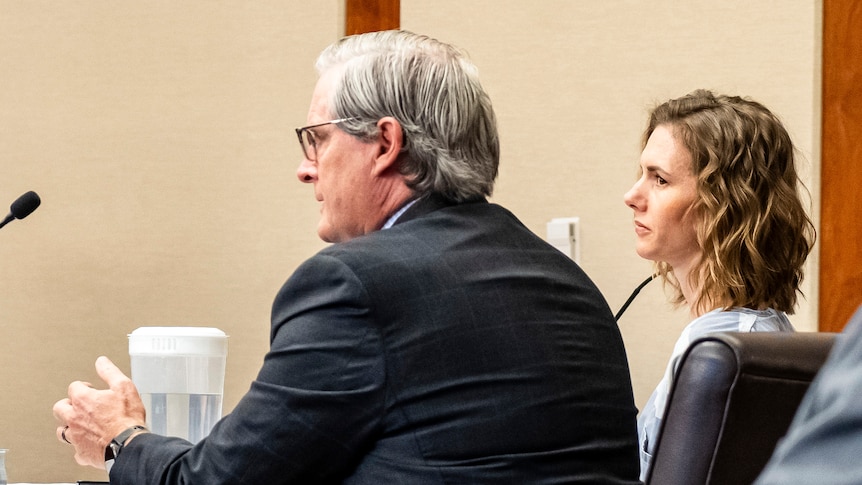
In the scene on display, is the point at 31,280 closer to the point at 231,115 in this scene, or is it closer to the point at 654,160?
the point at 231,115

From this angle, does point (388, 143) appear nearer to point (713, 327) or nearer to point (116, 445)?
point (116, 445)

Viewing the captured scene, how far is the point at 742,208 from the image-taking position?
206cm

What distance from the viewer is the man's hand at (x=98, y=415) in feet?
4.43

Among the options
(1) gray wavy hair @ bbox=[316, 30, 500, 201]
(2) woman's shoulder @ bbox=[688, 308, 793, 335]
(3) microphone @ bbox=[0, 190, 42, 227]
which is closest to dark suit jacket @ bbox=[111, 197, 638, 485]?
(1) gray wavy hair @ bbox=[316, 30, 500, 201]

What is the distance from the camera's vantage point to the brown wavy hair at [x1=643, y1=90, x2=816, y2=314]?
79.7 inches

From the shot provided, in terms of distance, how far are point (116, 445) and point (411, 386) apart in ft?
1.36

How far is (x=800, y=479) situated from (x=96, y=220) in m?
2.91

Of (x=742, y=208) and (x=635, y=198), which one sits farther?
(x=635, y=198)

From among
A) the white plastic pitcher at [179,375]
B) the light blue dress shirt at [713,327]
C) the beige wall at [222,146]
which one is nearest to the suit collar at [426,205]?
the white plastic pitcher at [179,375]

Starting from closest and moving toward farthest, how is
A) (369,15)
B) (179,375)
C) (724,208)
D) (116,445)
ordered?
(116,445) → (179,375) → (724,208) → (369,15)

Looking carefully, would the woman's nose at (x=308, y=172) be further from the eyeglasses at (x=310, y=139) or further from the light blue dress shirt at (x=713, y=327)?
the light blue dress shirt at (x=713, y=327)

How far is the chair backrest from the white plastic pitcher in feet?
2.74

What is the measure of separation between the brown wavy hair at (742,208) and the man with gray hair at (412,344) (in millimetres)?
732

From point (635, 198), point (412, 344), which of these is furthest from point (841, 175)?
point (412, 344)
